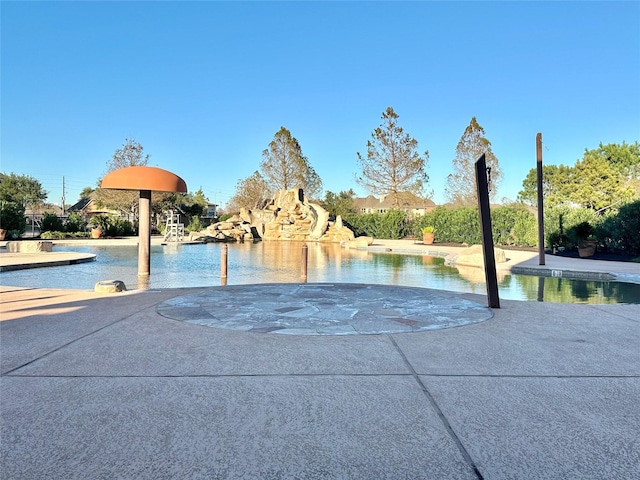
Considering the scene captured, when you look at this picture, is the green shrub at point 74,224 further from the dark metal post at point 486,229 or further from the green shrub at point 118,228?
the dark metal post at point 486,229

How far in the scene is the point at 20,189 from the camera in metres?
47.8

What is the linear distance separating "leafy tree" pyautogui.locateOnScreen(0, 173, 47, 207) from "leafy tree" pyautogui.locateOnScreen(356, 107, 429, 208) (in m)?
36.7

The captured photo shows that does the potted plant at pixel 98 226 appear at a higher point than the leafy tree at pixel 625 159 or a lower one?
lower

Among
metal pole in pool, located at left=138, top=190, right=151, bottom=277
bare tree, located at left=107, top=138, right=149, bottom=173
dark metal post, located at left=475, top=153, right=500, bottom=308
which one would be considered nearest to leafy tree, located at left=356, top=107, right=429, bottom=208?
bare tree, located at left=107, top=138, right=149, bottom=173

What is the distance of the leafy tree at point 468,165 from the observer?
124ft

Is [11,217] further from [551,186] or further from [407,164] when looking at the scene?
[551,186]

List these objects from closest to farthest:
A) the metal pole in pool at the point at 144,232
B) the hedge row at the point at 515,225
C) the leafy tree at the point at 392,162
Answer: the metal pole in pool at the point at 144,232
the hedge row at the point at 515,225
the leafy tree at the point at 392,162

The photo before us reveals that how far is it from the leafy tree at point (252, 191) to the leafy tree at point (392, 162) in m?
13.4

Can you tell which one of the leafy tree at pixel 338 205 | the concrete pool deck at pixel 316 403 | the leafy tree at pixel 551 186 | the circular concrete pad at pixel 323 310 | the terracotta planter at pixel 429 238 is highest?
the leafy tree at pixel 551 186

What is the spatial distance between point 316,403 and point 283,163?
45174 millimetres

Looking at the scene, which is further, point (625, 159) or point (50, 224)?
point (625, 159)

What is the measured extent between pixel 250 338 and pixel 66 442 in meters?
2.15

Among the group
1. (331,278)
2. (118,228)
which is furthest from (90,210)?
(331,278)

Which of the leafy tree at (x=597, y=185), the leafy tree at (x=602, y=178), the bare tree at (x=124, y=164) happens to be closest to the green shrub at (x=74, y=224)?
the bare tree at (x=124, y=164)
